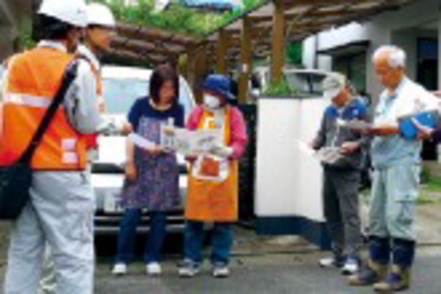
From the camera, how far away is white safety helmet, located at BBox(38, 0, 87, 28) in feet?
11.6

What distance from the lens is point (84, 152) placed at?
12.0 ft

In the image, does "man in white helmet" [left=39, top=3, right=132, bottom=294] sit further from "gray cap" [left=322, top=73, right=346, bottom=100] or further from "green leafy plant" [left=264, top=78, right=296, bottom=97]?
"green leafy plant" [left=264, top=78, right=296, bottom=97]

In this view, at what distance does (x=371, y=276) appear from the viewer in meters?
5.74

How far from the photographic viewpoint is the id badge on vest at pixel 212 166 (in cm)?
590

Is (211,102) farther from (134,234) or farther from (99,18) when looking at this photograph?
(99,18)

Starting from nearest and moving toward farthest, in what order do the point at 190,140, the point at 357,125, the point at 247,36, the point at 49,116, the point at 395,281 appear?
the point at 49,116
the point at 357,125
the point at 395,281
the point at 190,140
the point at 247,36

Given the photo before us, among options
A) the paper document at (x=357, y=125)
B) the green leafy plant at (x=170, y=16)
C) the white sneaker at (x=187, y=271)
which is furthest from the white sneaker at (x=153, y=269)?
the green leafy plant at (x=170, y=16)

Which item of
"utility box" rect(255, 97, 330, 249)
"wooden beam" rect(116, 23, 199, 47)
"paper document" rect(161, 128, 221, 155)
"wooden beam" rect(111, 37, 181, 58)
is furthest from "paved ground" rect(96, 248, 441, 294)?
"wooden beam" rect(111, 37, 181, 58)

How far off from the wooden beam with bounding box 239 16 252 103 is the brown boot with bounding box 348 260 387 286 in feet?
17.9

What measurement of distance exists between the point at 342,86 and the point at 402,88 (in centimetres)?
69

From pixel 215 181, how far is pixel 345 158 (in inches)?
47.8

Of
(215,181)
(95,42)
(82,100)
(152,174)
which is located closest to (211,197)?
(215,181)

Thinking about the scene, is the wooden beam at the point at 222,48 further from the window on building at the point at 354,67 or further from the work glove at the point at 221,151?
the window on building at the point at 354,67

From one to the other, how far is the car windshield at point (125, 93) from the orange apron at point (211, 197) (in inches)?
55.5
